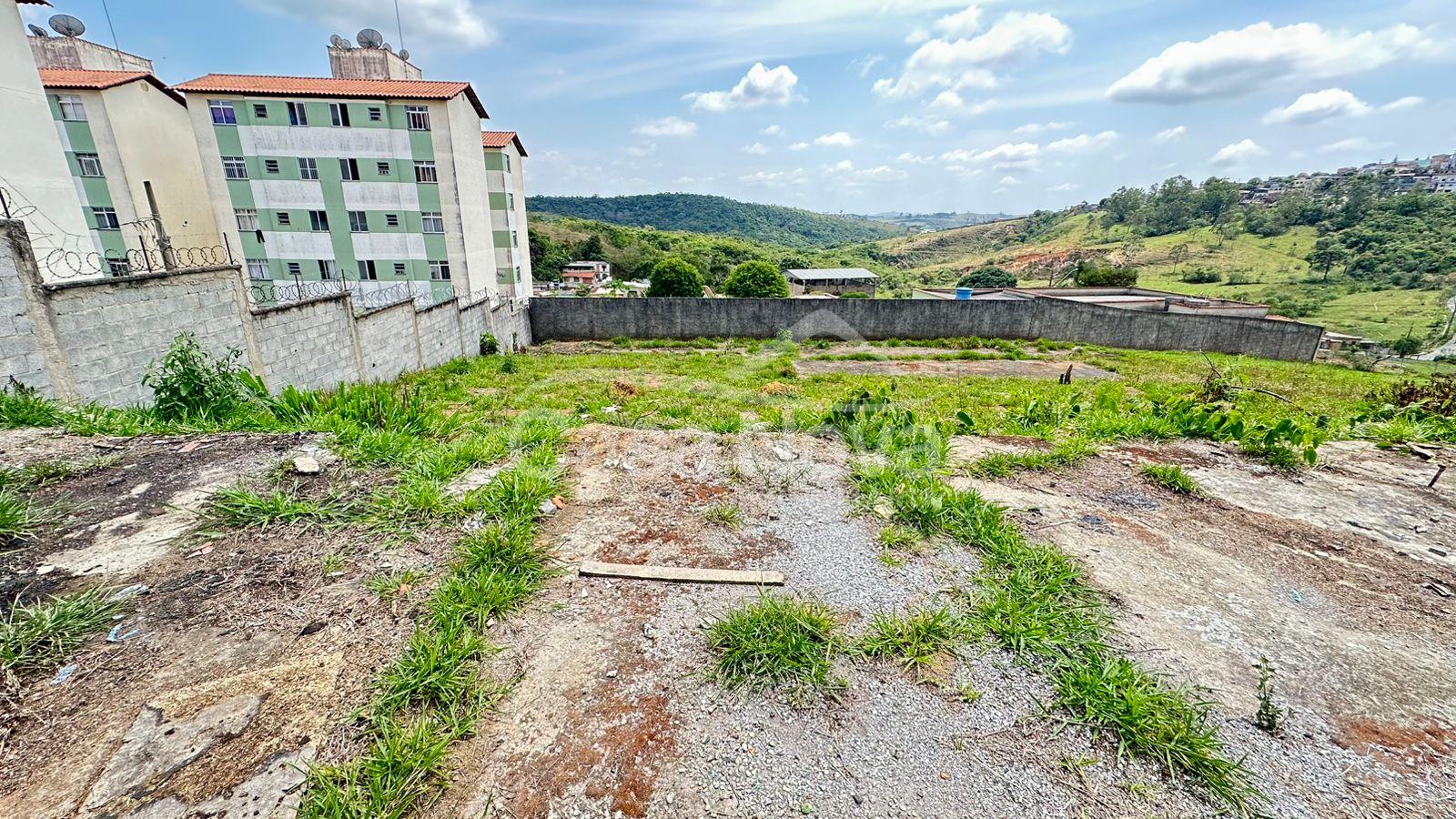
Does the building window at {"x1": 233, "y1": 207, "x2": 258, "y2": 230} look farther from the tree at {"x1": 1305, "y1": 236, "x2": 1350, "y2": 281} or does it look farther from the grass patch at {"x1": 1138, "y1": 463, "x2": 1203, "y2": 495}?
the tree at {"x1": 1305, "y1": 236, "x2": 1350, "y2": 281}

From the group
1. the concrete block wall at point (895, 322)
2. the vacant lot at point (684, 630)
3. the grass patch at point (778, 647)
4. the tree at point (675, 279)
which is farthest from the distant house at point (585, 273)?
the grass patch at point (778, 647)

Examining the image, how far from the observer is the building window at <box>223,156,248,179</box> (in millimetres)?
18375

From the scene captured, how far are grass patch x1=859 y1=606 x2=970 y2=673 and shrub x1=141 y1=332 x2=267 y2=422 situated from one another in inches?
213

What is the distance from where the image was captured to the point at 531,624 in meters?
2.48

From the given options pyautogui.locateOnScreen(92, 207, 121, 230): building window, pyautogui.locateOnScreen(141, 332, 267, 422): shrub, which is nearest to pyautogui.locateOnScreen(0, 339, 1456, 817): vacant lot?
pyautogui.locateOnScreen(141, 332, 267, 422): shrub

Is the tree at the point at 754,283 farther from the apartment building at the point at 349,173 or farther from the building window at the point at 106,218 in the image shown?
the building window at the point at 106,218

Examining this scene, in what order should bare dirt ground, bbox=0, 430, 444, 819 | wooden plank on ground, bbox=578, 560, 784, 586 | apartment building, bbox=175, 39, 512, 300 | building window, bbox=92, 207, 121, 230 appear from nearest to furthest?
bare dirt ground, bbox=0, 430, 444, 819 < wooden plank on ground, bbox=578, 560, 784, 586 < apartment building, bbox=175, 39, 512, 300 < building window, bbox=92, 207, 121, 230

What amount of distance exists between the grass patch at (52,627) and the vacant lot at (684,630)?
0.04 ft

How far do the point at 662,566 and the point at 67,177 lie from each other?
1330 centimetres

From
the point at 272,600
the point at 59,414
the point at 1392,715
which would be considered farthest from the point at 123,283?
the point at 1392,715

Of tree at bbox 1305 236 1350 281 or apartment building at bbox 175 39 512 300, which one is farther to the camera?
tree at bbox 1305 236 1350 281

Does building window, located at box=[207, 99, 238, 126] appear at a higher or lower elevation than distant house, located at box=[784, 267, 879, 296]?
higher

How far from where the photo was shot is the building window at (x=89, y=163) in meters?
17.7

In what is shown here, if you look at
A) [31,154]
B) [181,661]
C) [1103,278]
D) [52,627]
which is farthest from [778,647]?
[1103,278]
